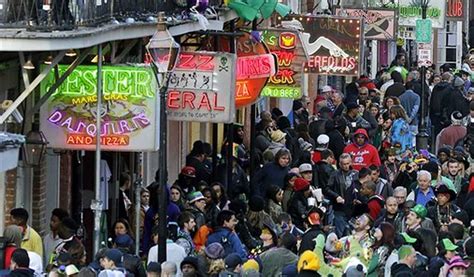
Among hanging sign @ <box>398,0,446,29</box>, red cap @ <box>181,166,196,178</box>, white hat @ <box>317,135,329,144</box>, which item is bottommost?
red cap @ <box>181,166,196,178</box>

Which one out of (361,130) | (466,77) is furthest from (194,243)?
(466,77)

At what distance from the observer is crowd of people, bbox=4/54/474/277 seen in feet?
66.2

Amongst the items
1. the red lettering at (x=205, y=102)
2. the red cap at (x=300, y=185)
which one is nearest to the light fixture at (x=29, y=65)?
the red lettering at (x=205, y=102)

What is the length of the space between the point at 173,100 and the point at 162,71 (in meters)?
4.82

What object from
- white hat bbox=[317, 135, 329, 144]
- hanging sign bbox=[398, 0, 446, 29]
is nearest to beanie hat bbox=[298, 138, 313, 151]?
white hat bbox=[317, 135, 329, 144]

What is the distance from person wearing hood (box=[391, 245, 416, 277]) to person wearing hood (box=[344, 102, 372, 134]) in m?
14.1

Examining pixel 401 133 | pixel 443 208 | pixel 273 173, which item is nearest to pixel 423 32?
pixel 401 133

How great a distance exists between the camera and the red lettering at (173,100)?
2509 centimetres

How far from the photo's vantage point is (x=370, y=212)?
2630 centimetres

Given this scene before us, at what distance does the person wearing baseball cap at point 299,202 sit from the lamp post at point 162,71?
5.46 metres

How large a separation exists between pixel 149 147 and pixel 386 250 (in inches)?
105

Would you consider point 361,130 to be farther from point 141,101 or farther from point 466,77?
point 466,77

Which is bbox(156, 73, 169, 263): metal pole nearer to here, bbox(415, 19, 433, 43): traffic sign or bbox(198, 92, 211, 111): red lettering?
bbox(198, 92, 211, 111): red lettering

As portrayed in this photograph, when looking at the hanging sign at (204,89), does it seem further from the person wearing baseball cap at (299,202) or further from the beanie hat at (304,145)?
the beanie hat at (304,145)
